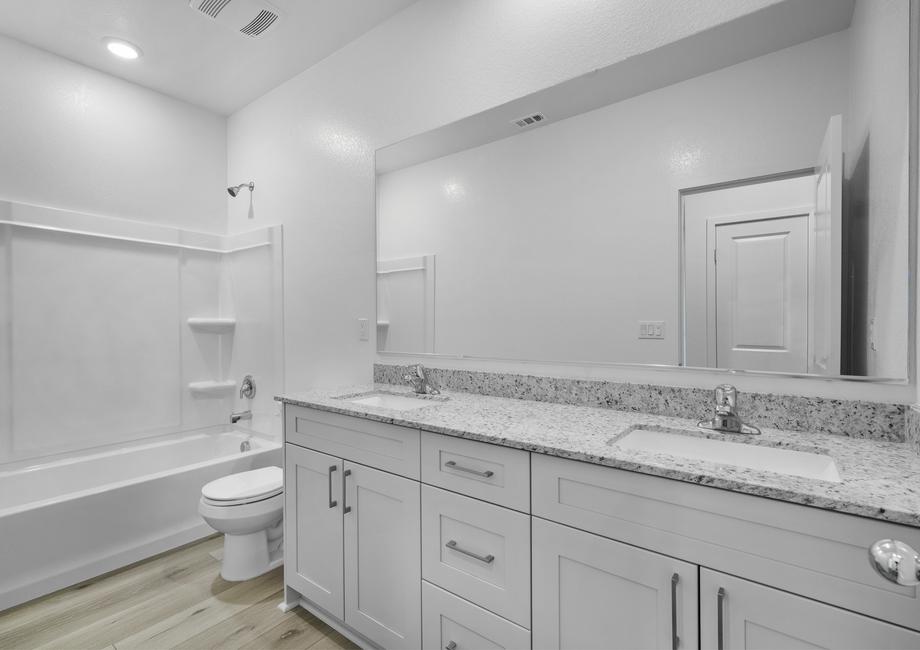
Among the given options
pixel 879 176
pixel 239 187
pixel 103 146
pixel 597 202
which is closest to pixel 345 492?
pixel 597 202

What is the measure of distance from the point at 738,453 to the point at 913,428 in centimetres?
37

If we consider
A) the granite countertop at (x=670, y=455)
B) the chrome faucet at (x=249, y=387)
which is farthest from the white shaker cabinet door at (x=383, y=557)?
the chrome faucet at (x=249, y=387)

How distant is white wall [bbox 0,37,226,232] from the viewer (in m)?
2.40

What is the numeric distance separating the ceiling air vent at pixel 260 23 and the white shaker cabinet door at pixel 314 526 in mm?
2007

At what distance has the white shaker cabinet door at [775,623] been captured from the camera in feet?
2.47

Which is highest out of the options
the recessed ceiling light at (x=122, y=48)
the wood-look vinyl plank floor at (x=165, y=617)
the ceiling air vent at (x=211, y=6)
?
the recessed ceiling light at (x=122, y=48)

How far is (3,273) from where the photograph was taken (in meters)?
2.35

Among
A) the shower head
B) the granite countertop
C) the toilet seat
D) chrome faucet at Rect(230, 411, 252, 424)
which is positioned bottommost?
the toilet seat

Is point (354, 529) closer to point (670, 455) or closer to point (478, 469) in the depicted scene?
point (478, 469)

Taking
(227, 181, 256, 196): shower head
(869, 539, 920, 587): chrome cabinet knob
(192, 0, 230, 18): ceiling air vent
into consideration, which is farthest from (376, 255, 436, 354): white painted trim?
(869, 539, 920, 587): chrome cabinet knob

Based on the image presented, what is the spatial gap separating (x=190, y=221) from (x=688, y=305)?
3.15 metres

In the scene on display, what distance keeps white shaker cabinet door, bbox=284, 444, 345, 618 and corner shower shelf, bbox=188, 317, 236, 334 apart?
158 cm

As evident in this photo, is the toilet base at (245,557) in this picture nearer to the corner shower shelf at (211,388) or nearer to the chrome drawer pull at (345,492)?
the chrome drawer pull at (345,492)

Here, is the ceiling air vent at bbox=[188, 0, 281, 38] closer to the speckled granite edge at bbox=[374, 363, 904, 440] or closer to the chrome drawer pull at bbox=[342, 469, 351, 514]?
the speckled granite edge at bbox=[374, 363, 904, 440]
